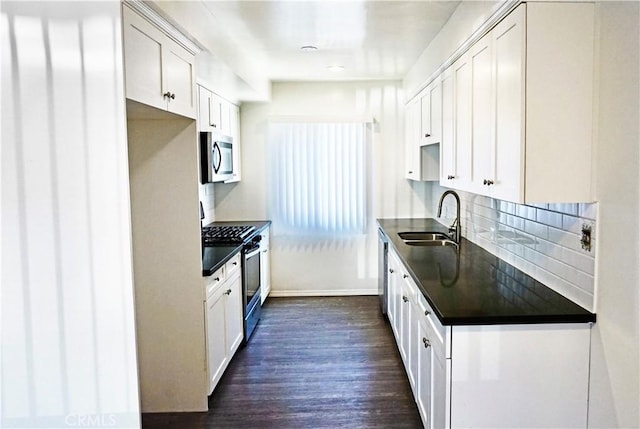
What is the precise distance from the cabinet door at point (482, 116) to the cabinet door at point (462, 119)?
8 centimetres

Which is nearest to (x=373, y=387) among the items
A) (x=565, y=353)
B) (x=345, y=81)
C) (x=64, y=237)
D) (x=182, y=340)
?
(x=182, y=340)

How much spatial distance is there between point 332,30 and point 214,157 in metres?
1.48

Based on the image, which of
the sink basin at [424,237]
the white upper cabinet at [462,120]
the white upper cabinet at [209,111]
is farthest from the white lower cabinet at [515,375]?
the white upper cabinet at [209,111]

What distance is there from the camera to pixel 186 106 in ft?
8.66

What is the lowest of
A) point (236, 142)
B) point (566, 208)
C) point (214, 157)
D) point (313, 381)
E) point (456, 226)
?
point (313, 381)

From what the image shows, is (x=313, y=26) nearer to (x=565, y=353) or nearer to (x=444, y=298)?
(x=444, y=298)

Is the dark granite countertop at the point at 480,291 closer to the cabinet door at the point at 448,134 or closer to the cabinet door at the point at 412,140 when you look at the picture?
the cabinet door at the point at 448,134

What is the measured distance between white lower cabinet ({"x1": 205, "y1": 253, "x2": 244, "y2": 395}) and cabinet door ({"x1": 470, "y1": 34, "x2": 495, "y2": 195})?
5.53ft

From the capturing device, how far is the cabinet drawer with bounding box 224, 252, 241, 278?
349 cm

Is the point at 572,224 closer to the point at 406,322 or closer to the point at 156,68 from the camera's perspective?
the point at 406,322

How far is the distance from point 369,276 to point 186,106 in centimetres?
353

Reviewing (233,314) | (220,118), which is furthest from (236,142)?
(233,314)

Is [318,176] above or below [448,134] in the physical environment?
below

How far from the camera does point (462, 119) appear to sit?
289 cm
